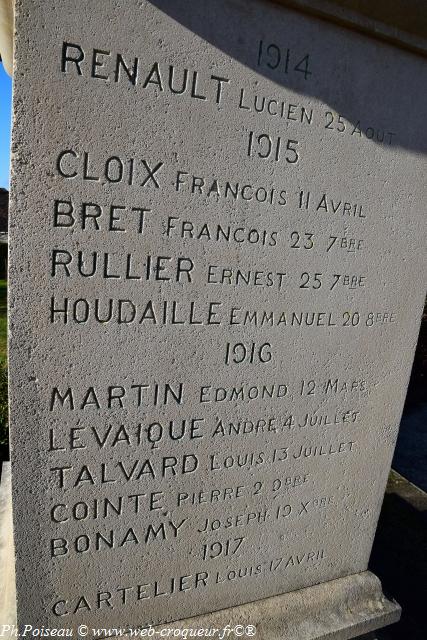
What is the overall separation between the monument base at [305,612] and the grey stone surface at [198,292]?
77 millimetres

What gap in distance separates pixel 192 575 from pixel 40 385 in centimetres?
132

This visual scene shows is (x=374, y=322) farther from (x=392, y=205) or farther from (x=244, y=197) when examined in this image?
(x=244, y=197)

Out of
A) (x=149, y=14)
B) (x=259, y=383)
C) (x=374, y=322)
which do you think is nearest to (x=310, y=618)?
(x=259, y=383)

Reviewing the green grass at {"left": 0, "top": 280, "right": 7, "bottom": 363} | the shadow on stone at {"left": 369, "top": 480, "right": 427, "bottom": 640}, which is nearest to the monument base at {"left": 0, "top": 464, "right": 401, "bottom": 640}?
the shadow on stone at {"left": 369, "top": 480, "right": 427, "bottom": 640}

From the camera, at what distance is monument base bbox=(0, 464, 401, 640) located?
2.30 meters

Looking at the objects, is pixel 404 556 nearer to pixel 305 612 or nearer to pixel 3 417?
pixel 305 612

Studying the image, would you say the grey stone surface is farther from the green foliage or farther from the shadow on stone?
Answer: the green foliage

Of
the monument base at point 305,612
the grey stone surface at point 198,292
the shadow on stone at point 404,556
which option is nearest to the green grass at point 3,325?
the monument base at point 305,612

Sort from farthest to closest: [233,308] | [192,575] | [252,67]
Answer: [192,575] → [233,308] → [252,67]

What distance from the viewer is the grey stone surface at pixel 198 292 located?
1607 mm

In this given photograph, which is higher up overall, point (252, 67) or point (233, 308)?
point (252, 67)

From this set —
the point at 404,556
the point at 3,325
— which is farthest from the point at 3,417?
the point at 3,325

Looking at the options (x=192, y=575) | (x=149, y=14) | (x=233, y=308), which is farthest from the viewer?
(x=192, y=575)

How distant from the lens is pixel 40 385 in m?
1.78
